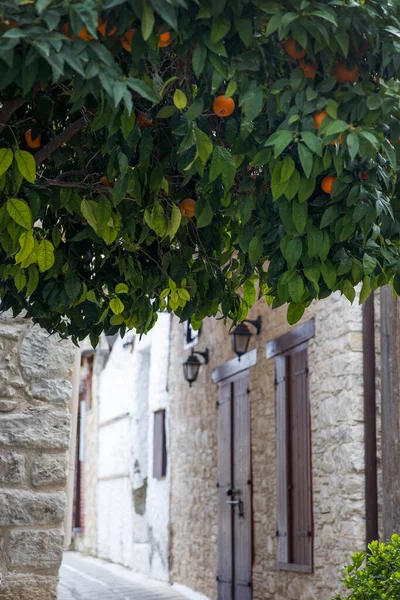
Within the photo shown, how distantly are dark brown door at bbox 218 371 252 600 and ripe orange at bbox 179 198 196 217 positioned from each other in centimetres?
633

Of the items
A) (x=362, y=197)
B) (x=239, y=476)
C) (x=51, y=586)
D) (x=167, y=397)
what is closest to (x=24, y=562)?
(x=51, y=586)

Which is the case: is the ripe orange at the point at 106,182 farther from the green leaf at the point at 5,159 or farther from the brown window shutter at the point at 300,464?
the brown window shutter at the point at 300,464

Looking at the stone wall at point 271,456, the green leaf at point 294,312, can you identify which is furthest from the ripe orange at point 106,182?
the stone wall at point 271,456

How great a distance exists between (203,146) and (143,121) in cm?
35

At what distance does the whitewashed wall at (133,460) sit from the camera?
40.8 feet

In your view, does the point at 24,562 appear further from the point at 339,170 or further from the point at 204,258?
the point at 339,170

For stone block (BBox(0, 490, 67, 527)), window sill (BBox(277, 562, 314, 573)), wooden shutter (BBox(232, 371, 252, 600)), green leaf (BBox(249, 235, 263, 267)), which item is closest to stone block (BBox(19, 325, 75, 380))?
stone block (BBox(0, 490, 67, 527))

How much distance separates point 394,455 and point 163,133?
408cm

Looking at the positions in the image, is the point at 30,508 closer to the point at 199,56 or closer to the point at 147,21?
the point at 199,56

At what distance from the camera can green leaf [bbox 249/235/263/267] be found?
265cm

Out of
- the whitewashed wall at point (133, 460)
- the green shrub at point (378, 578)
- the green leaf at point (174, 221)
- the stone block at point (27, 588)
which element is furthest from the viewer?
the whitewashed wall at point (133, 460)

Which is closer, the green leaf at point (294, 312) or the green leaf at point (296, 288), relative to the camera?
the green leaf at point (296, 288)

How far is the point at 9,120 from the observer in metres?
2.90

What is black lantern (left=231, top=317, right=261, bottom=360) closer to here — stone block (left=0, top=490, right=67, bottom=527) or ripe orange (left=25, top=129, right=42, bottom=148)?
stone block (left=0, top=490, right=67, bottom=527)
